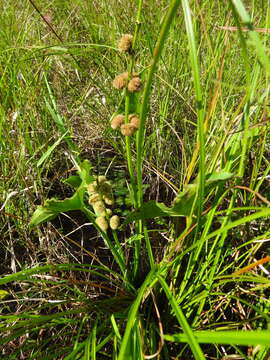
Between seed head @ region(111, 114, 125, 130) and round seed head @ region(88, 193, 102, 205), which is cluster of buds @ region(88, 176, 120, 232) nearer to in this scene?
round seed head @ region(88, 193, 102, 205)

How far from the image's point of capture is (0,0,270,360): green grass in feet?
2.58

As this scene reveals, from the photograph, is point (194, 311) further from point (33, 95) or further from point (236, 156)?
point (33, 95)

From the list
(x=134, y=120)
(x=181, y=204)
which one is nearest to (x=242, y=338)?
(x=181, y=204)

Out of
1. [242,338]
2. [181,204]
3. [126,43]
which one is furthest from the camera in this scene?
[181,204]

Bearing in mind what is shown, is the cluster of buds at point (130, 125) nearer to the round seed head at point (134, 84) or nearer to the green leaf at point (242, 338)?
the round seed head at point (134, 84)

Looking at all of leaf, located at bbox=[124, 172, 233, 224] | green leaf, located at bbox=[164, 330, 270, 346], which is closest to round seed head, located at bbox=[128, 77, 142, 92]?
leaf, located at bbox=[124, 172, 233, 224]

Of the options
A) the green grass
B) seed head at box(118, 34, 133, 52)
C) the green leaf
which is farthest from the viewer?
the green grass

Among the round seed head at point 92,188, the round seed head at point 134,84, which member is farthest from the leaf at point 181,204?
the round seed head at point 134,84

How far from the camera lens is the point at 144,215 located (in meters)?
0.86

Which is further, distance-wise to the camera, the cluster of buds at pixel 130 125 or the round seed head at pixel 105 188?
the round seed head at pixel 105 188

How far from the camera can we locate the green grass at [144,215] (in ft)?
2.58

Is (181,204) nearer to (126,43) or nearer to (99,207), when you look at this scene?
(99,207)

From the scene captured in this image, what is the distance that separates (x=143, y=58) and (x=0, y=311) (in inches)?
45.5

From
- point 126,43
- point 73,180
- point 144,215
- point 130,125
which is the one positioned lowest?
point 144,215
